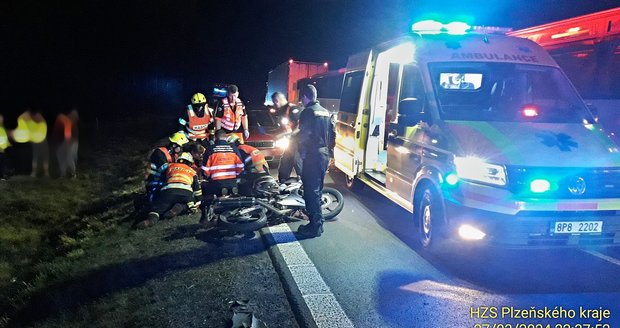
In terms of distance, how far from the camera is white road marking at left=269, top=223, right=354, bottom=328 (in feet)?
12.0

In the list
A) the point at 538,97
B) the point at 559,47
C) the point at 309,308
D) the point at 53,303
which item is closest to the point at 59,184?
the point at 53,303

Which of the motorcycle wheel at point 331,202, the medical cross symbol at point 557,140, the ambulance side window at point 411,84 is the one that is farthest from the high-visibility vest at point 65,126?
the medical cross symbol at point 557,140

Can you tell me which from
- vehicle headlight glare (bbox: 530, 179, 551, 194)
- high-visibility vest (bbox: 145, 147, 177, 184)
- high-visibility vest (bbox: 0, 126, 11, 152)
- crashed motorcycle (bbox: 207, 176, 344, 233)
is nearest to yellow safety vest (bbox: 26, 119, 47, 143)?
high-visibility vest (bbox: 0, 126, 11, 152)

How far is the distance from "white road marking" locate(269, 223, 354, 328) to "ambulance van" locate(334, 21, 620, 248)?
1.38 m

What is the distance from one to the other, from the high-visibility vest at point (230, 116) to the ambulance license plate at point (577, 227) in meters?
6.00

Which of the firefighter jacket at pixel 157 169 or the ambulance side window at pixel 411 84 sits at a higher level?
the ambulance side window at pixel 411 84

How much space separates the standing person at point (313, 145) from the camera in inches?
215

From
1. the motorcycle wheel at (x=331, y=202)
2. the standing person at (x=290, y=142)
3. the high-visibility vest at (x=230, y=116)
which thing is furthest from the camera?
the high-visibility vest at (x=230, y=116)

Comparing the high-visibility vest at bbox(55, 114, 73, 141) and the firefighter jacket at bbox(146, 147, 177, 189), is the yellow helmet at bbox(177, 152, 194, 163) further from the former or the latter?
the high-visibility vest at bbox(55, 114, 73, 141)

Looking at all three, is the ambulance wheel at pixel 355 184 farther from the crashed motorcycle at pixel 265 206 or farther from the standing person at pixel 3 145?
the standing person at pixel 3 145

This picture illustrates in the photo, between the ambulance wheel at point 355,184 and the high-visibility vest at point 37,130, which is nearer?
the ambulance wheel at point 355,184

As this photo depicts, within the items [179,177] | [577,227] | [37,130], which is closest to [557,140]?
[577,227]

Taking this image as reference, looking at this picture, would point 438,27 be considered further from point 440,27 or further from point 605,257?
point 605,257

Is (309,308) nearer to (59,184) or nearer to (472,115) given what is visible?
(472,115)
